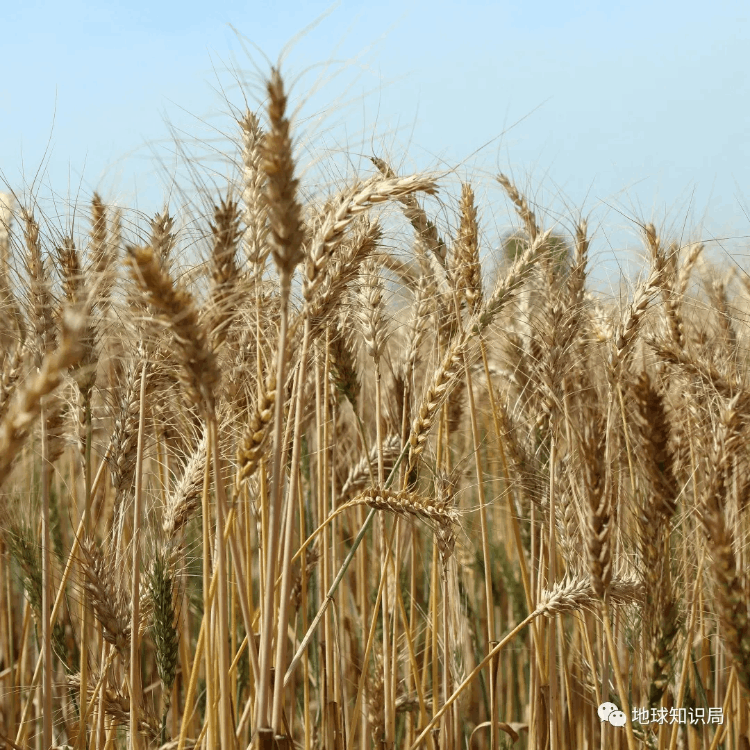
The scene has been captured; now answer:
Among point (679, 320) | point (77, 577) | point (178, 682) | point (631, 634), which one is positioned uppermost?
point (679, 320)

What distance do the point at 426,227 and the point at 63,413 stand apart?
1199 mm

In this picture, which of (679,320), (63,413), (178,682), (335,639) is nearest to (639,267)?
(679,320)

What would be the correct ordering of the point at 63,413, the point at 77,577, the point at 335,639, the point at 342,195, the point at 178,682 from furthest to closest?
the point at 178,682 → the point at 63,413 → the point at 335,639 → the point at 77,577 → the point at 342,195

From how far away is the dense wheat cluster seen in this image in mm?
1258

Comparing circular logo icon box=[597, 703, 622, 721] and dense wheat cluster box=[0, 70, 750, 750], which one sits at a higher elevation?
dense wheat cluster box=[0, 70, 750, 750]

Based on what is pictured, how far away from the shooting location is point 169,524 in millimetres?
1629

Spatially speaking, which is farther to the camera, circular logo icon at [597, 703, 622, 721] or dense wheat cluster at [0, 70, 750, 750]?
circular logo icon at [597, 703, 622, 721]

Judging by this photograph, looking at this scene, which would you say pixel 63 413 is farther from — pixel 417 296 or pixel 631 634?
pixel 631 634

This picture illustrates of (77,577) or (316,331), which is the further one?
(77,577)

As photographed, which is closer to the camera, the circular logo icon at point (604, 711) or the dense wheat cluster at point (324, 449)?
the dense wheat cluster at point (324, 449)

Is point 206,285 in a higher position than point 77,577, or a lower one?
higher

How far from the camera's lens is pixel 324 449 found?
86.2 inches

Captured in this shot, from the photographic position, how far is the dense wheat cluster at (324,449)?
126cm

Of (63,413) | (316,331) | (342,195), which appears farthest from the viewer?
(63,413)
